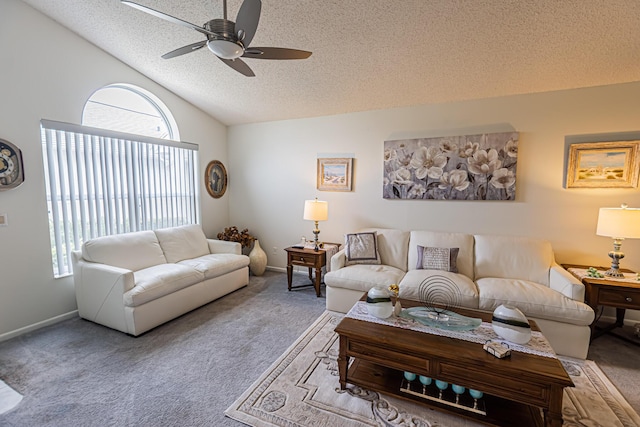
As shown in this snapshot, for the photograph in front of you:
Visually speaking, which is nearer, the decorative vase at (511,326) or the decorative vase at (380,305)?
the decorative vase at (511,326)

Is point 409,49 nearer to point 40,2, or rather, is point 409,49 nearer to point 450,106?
point 450,106

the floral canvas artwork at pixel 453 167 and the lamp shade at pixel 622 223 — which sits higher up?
the floral canvas artwork at pixel 453 167

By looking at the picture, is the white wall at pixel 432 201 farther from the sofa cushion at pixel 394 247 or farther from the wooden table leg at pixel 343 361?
the wooden table leg at pixel 343 361

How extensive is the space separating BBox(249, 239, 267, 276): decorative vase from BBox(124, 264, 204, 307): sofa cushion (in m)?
1.28

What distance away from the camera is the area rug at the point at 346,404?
5.62ft

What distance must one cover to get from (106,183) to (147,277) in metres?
1.40

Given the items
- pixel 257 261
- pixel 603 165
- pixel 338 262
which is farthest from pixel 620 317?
pixel 257 261

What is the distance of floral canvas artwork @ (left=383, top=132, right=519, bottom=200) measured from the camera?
331 cm

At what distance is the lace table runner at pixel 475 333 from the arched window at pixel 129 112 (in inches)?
146

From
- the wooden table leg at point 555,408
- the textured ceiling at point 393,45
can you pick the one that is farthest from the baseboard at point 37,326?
the wooden table leg at point 555,408

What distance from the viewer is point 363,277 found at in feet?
10.0

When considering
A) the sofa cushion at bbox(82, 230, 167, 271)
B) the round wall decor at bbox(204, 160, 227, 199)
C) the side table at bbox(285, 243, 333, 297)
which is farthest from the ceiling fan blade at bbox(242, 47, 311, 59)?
the round wall decor at bbox(204, 160, 227, 199)

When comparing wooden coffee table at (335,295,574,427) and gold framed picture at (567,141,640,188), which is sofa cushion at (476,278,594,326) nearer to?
wooden coffee table at (335,295,574,427)

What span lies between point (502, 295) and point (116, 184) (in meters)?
4.50
